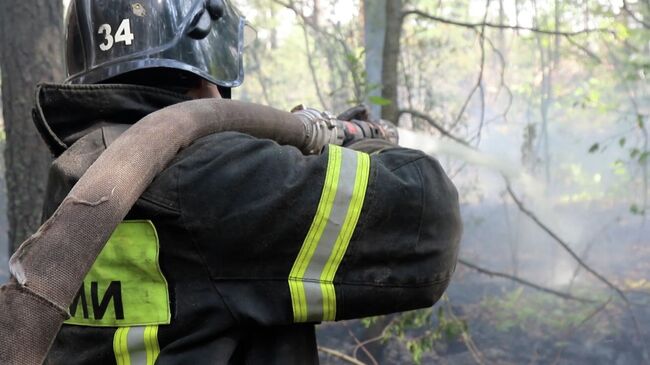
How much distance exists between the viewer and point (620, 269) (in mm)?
11562

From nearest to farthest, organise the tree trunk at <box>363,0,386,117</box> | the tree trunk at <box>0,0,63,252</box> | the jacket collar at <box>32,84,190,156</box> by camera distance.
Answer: the jacket collar at <box>32,84,190,156</box>
the tree trunk at <box>0,0,63,252</box>
the tree trunk at <box>363,0,386,117</box>

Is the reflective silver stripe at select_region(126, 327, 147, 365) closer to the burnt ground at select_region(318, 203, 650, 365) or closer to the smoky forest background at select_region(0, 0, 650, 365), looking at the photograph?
the smoky forest background at select_region(0, 0, 650, 365)

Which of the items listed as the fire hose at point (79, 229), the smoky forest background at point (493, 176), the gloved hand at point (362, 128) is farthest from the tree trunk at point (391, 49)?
the fire hose at point (79, 229)


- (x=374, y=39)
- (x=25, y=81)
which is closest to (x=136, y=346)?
(x=25, y=81)

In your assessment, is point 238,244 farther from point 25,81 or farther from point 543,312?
point 543,312

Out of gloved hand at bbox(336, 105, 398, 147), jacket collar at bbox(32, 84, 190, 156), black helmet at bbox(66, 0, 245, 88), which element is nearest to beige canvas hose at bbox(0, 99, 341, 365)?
jacket collar at bbox(32, 84, 190, 156)

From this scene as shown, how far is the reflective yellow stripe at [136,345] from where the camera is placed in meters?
1.28

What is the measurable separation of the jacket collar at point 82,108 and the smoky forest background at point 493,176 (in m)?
0.80

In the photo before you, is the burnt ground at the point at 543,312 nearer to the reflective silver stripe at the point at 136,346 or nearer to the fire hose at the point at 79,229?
the reflective silver stripe at the point at 136,346

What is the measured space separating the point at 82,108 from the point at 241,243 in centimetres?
46

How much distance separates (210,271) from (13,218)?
6.71 ft

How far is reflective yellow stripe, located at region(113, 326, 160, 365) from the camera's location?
1.28 meters

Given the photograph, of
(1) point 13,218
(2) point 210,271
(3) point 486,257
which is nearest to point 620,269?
(3) point 486,257

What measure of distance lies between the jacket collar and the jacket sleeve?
21 cm
